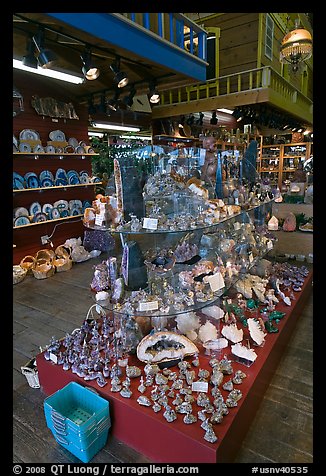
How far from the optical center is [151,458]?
1.44 m

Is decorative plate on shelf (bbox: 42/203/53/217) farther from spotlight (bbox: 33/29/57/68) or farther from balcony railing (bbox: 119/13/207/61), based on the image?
balcony railing (bbox: 119/13/207/61)

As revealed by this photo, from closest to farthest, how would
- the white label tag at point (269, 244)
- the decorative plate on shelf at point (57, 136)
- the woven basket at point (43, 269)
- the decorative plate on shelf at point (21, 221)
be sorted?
the white label tag at point (269, 244) → the woven basket at point (43, 269) → the decorative plate on shelf at point (21, 221) → the decorative plate on shelf at point (57, 136)

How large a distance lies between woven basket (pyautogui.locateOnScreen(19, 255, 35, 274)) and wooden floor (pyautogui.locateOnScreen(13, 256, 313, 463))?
132 centimetres

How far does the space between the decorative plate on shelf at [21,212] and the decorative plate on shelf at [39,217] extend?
5.0 inches

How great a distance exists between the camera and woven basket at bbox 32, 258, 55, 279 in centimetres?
405

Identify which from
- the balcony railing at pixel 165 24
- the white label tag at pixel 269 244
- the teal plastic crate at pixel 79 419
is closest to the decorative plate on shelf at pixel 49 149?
the balcony railing at pixel 165 24

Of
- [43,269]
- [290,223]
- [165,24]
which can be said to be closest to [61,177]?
[43,269]

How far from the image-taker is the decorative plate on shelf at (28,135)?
13.8ft

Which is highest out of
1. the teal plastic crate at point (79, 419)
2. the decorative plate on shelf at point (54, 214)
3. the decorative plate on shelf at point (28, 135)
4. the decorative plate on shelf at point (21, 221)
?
the decorative plate on shelf at point (28, 135)

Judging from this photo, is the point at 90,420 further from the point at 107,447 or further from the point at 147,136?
the point at 147,136

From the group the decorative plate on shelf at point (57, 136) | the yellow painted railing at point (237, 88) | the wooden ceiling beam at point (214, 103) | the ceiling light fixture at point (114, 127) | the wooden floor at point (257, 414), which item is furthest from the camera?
the ceiling light fixture at point (114, 127)

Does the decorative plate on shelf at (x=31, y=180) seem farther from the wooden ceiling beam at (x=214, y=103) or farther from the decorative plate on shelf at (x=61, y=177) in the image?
the wooden ceiling beam at (x=214, y=103)
